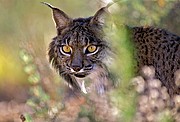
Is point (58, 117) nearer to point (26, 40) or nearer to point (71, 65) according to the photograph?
point (26, 40)

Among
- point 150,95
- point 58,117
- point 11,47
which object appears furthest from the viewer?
point 11,47

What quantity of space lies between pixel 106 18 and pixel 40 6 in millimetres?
1805

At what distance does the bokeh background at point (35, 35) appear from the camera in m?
3.82

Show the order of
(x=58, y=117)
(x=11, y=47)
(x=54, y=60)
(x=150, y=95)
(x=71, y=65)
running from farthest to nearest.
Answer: (x=11, y=47), (x=54, y=60), (x=71, y=65), (x=58, y=117), (x=150, y=95)

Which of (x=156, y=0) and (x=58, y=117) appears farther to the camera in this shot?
(x=156, y=0)

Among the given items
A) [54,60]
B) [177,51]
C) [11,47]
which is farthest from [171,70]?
[11,47]

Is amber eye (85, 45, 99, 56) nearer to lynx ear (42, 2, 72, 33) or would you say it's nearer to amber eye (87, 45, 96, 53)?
amber eye (87, 45, 96, 53)

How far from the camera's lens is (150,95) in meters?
3.12

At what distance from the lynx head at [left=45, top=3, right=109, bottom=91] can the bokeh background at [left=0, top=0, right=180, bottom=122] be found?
0.10 m

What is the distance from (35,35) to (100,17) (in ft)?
2.33

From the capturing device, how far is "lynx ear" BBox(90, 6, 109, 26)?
4.65 metres

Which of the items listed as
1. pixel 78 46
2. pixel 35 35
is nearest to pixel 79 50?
pixel 78 46

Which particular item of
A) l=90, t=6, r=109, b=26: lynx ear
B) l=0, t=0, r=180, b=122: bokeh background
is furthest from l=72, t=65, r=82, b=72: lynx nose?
l=90, t=6, r=109, b=26: lynx ear

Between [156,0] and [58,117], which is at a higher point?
[156,0]
